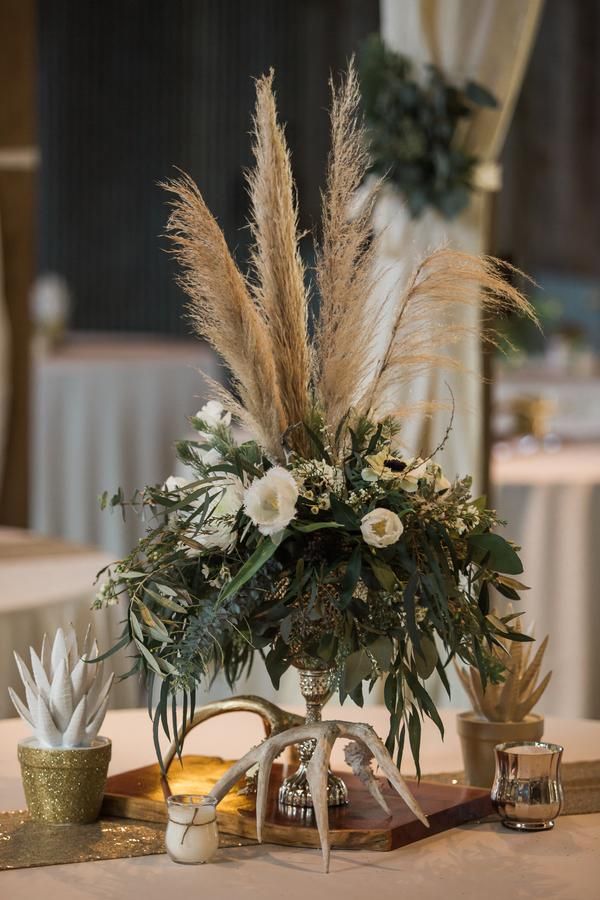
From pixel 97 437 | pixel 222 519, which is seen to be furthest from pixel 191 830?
pixel 97 437

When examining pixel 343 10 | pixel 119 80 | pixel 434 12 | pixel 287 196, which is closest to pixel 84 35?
pixel 119 80

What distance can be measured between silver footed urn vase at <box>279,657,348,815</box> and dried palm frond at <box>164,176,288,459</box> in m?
0.23

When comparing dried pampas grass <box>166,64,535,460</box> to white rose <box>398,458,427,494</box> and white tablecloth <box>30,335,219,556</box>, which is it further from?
white tablecloth <box>30,335,219,556</box>

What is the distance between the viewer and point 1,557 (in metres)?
3.06

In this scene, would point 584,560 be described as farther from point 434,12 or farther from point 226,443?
point 226,443

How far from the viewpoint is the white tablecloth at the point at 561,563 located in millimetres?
3682

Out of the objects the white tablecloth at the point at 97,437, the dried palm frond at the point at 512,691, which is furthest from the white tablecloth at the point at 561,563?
the white tablecloth at the point at 97,437

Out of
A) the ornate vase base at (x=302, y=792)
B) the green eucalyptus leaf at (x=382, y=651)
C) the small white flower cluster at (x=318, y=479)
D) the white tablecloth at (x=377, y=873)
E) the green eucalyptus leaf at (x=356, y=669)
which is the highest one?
the small white flower cluster at (x=318, y=479)

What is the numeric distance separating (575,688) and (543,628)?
0.18m

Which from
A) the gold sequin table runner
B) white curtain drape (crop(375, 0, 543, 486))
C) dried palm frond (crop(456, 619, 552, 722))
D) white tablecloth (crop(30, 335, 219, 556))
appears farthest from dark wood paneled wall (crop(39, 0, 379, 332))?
the gold sequin table runner

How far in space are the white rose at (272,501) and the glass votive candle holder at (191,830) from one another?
271 millimetres

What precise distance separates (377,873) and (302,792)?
15cm

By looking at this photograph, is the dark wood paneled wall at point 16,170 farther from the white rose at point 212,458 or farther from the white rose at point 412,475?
the white rose at point 412,475

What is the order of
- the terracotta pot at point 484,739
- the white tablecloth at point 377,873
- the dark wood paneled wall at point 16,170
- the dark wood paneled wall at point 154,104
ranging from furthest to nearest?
1. the dark wood paneled wall at point 154,104
2. the dark wood paneled wall at point 16,170
3. the terracotta pot at point 484,739
4. the white tablecloth at point 377,873
